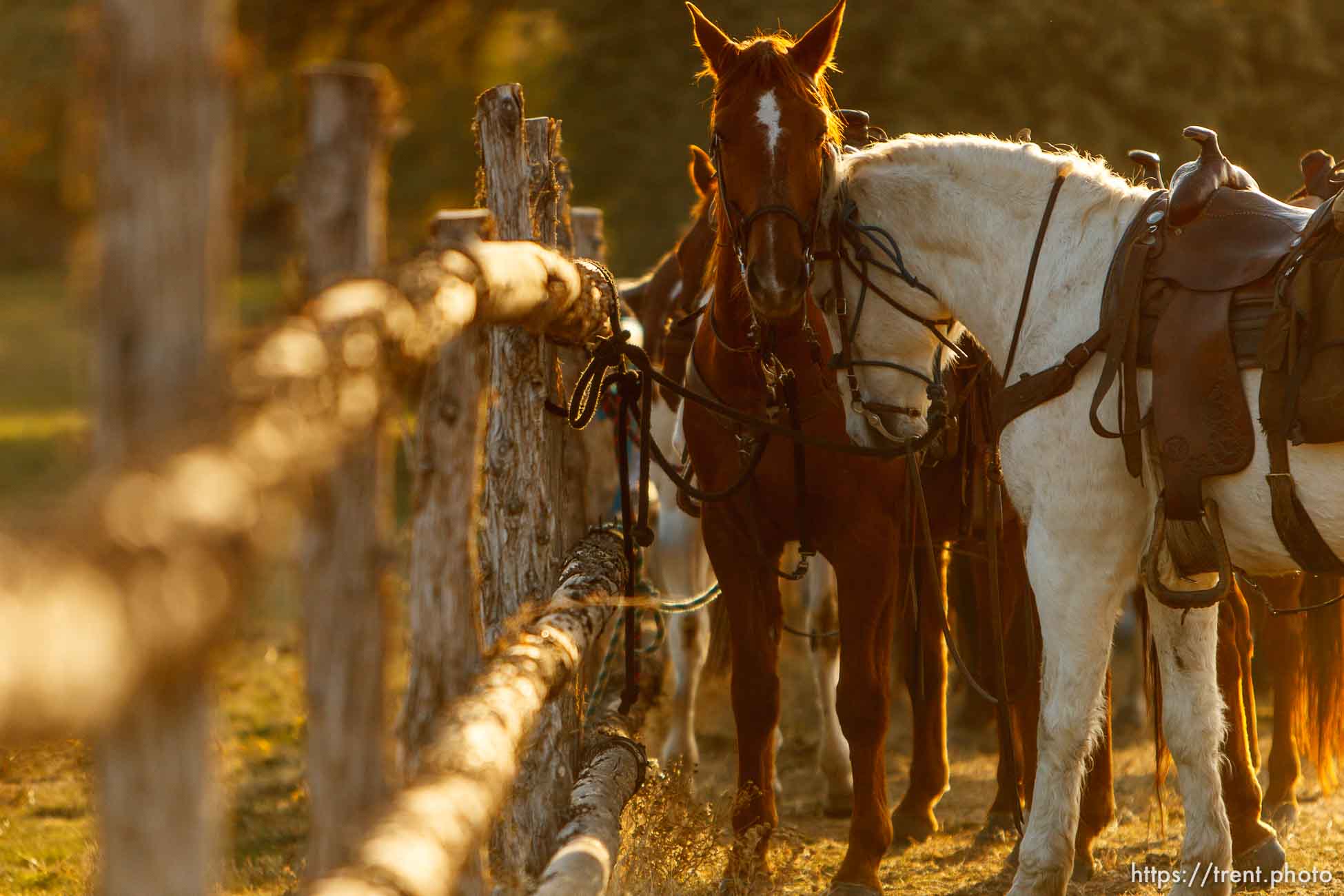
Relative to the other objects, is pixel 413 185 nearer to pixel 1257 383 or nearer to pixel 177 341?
pixel 1257 383

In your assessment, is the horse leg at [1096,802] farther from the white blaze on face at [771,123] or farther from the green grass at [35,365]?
the green grass at [35,365]

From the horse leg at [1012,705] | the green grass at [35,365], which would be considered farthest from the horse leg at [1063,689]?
the green grass at [35,365]

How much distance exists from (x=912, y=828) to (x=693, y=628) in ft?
5.62

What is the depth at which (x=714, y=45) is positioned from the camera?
12.7ft

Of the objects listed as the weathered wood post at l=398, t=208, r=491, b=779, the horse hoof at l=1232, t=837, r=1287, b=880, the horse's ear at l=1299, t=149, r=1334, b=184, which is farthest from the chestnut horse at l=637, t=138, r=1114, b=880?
the weathered wood post at l=398, t=208, r=491, b=779

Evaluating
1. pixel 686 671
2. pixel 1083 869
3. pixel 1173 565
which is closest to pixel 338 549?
pixel 1173 565

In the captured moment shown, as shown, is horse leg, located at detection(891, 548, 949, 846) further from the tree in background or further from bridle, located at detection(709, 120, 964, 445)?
the tree in background

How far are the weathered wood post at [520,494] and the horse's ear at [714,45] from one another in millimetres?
584

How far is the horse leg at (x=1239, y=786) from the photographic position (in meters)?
4.32

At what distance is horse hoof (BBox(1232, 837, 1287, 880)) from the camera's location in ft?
14.1

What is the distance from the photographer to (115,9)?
1.10 m

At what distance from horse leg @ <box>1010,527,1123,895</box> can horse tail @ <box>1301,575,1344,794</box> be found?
6.55ft

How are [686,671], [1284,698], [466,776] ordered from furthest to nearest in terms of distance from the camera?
1. [686,671]
2. [1284,698]
3. [466,776]

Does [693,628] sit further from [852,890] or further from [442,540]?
[442,540]
